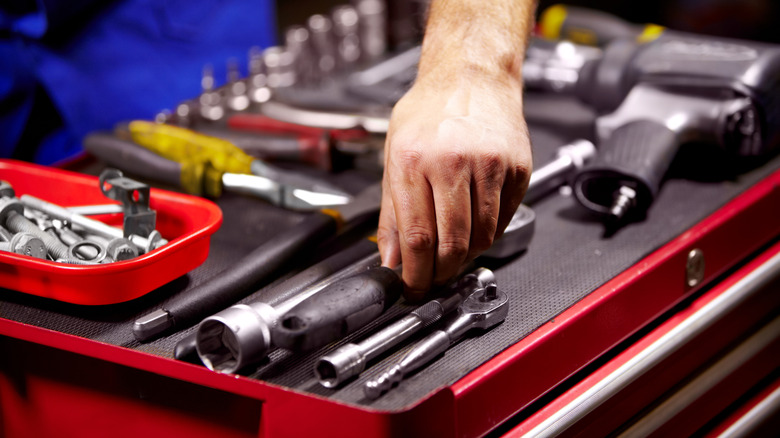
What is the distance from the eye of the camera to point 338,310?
459 millimetres

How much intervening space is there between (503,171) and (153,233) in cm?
27

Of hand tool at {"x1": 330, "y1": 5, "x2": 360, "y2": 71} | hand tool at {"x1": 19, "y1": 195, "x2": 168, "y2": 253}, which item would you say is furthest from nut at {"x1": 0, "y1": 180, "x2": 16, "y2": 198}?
hand tool at {"x1": 330, "y1": 5, "x2": 360, "y2": 71}

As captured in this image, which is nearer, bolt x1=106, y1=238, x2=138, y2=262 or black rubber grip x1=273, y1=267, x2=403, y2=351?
black rubber grip x1=273, y1=267, x2=403, y2=351

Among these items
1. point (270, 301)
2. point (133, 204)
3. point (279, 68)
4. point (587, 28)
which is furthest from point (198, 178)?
point (587, 28)

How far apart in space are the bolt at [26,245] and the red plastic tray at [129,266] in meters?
0.01

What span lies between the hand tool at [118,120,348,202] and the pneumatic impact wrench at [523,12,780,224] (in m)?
0.27

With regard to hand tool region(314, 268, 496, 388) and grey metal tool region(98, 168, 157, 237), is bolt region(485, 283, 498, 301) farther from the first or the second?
grey metal tool region(98, 168, 157, 237)

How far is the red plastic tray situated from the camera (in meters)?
0.52

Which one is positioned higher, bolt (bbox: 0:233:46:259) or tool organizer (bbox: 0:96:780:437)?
bolt (bbox: 0:233:46:259)

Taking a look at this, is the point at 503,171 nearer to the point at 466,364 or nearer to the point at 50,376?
the point at 466,364

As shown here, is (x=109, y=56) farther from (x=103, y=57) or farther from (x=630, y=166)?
(x=630, y=166)

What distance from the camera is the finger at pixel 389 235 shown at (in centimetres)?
55

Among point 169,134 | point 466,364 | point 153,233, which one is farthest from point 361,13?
point 466,364

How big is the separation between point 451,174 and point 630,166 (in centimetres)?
27
